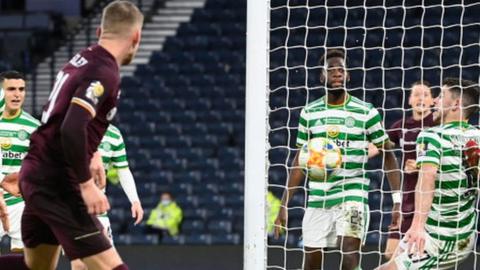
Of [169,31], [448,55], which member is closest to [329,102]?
[448,55]

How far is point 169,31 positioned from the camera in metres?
19.6

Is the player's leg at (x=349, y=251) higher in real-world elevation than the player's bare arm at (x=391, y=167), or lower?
lower

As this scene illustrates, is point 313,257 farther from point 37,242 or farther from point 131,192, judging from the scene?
point 37,242

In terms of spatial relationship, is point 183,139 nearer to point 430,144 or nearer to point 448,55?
point 448,55

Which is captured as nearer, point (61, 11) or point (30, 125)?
point (30, 125)

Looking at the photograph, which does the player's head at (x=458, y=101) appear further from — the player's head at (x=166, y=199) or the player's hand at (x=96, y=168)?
the player's head at (x=166, y=199)

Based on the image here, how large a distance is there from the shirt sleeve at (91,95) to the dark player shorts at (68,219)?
0.46 metres

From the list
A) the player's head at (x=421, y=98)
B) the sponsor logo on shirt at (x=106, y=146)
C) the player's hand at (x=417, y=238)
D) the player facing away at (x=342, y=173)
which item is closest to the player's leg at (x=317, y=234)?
the player facing away at (x=342, y=173)

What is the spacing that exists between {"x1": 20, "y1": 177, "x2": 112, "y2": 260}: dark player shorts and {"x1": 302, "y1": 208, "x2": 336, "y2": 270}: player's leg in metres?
2.88

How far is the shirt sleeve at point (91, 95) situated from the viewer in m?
5.27

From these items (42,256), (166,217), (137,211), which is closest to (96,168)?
(42,256)

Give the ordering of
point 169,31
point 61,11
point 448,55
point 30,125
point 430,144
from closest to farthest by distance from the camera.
Result: point 430,144, point 30,125, point 448,55, point 169,31, point 61,11

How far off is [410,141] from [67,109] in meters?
3.89

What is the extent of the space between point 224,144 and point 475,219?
10.0 metres
